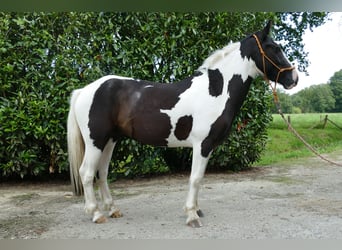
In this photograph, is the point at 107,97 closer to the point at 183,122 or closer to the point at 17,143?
the point at 183,122

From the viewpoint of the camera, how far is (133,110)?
10.5 feet

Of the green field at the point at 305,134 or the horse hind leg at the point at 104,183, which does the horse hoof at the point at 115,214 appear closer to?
the horse hind leg at the point at 104,183

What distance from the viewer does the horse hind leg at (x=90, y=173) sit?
3202 millimetres

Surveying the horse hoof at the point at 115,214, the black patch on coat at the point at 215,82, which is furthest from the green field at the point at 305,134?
the horse hoof at the point at 115,214

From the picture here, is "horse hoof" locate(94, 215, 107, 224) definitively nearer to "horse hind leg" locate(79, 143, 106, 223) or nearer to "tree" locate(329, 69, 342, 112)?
"horse hind leg" locate(79, 143, 106, 223)

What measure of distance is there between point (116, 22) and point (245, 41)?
259 cm

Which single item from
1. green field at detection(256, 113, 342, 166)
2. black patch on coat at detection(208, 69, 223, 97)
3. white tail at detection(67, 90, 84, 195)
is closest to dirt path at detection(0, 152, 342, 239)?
white tail at detection(67, 90, 84, 195)

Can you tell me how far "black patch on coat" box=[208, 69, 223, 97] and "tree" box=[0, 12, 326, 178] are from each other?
5.99 feet

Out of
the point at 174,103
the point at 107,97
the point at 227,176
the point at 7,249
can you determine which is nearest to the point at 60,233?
the point at 7,249

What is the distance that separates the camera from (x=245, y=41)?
320cm

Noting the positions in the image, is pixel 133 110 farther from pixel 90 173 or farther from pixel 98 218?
pixel 98 218

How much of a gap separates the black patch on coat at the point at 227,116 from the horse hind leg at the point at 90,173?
104cm

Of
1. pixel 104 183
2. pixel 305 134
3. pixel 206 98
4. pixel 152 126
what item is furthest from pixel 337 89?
pixel 104 183

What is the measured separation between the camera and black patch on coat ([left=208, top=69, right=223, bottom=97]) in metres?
3.13
